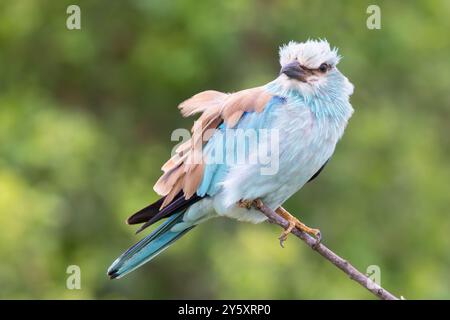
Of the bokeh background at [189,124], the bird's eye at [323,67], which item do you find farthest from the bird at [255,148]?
the bokeh background at [189,124]

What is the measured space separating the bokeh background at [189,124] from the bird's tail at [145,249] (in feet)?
7.37

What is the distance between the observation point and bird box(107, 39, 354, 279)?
4.14 m

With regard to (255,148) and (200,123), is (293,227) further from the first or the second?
(200,123)

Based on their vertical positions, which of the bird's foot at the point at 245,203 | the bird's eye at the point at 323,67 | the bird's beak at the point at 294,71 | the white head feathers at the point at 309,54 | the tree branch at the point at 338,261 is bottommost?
the tree branch at the point at 338,261

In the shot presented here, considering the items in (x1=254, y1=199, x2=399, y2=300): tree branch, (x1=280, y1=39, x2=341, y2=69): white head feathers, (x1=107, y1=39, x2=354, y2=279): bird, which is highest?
(x1=280, y1=39, x2=341, y2=69): white head feathers

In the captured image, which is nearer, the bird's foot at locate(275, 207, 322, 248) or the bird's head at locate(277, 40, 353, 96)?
the bird's foot at locate(275, 207, 322, 248)

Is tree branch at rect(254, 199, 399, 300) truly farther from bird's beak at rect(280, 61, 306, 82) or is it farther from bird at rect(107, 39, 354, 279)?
bird's beak at rect(280, 61, 306, 82)

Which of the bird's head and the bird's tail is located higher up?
Answer: the bird's head

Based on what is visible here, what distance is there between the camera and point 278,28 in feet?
25.3

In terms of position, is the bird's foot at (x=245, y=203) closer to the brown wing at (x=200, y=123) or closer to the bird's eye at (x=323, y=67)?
the brown wing at (x=200, y=123)

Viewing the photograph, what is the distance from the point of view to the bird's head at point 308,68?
13.6 feet

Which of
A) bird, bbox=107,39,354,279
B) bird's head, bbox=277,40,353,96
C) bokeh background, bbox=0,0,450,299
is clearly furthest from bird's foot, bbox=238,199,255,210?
bokeh background, bbox=0,0,450,299

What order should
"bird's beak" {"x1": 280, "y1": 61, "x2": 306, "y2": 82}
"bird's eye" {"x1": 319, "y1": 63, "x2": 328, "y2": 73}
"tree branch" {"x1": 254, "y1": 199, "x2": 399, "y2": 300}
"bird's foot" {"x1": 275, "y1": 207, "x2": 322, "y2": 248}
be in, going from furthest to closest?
"bird's eye" {"x1": 319, "y1": 63, "x2": 328, "y2": 73} → "bird's beak" {"x1": 280, "y1": 61, "x2": 306, "y2": 82} → "bird's foot" {"x1": 275, "y1": 207, "x2": 322, "y2": 248} → "tree branch" {"x1": 254, "y1": 199, "x2": 399, "y2": 300}

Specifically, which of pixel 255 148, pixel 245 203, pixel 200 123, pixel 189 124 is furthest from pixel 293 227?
pixel 189 124
